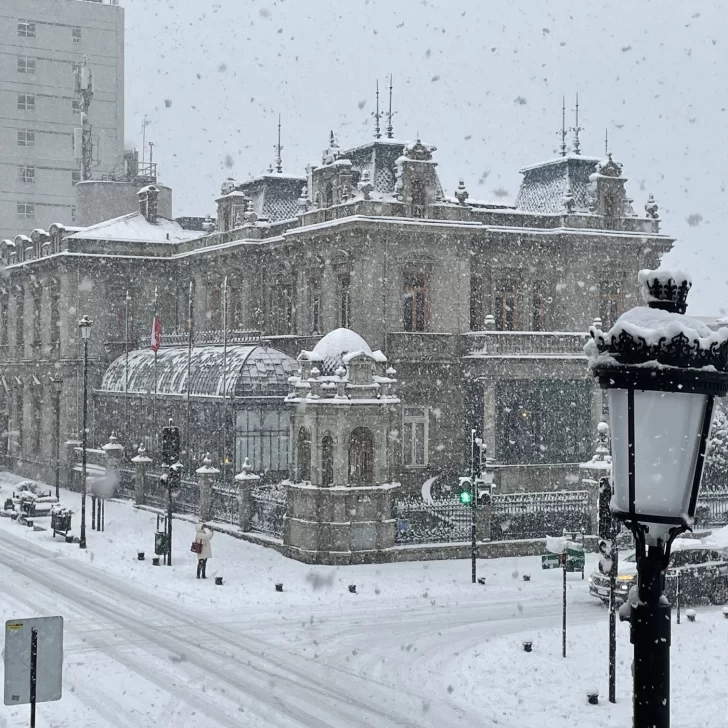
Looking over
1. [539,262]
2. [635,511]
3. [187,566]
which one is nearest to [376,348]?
[539,262]

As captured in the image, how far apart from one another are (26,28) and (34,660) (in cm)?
6748

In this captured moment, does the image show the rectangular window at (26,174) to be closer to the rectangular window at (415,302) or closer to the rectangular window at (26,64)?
the rectangular window at (26,64)

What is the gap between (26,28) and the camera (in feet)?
233

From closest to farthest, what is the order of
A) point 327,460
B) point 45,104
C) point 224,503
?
point 327,460
point 224,503
point 45,104

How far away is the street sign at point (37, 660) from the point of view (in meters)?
10.8

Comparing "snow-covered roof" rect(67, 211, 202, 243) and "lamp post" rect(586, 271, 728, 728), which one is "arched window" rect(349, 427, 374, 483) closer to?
"snow-covered roof" rect(67, 211, 202, 243)

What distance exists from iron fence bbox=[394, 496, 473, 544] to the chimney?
27.1 meters

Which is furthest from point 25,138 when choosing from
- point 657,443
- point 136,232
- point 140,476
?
point 657,443

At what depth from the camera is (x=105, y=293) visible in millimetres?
48750

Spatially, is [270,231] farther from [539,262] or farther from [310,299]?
[539,262]

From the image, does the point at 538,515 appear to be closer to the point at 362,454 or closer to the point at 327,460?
the point at 362,454

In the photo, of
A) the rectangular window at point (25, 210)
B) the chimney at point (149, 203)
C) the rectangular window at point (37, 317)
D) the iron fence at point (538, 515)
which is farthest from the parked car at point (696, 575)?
the rectangular window at point (25, 210)

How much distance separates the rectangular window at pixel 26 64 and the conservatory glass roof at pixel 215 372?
33.1 metres

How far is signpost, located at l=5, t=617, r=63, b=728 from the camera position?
10.8 meters
